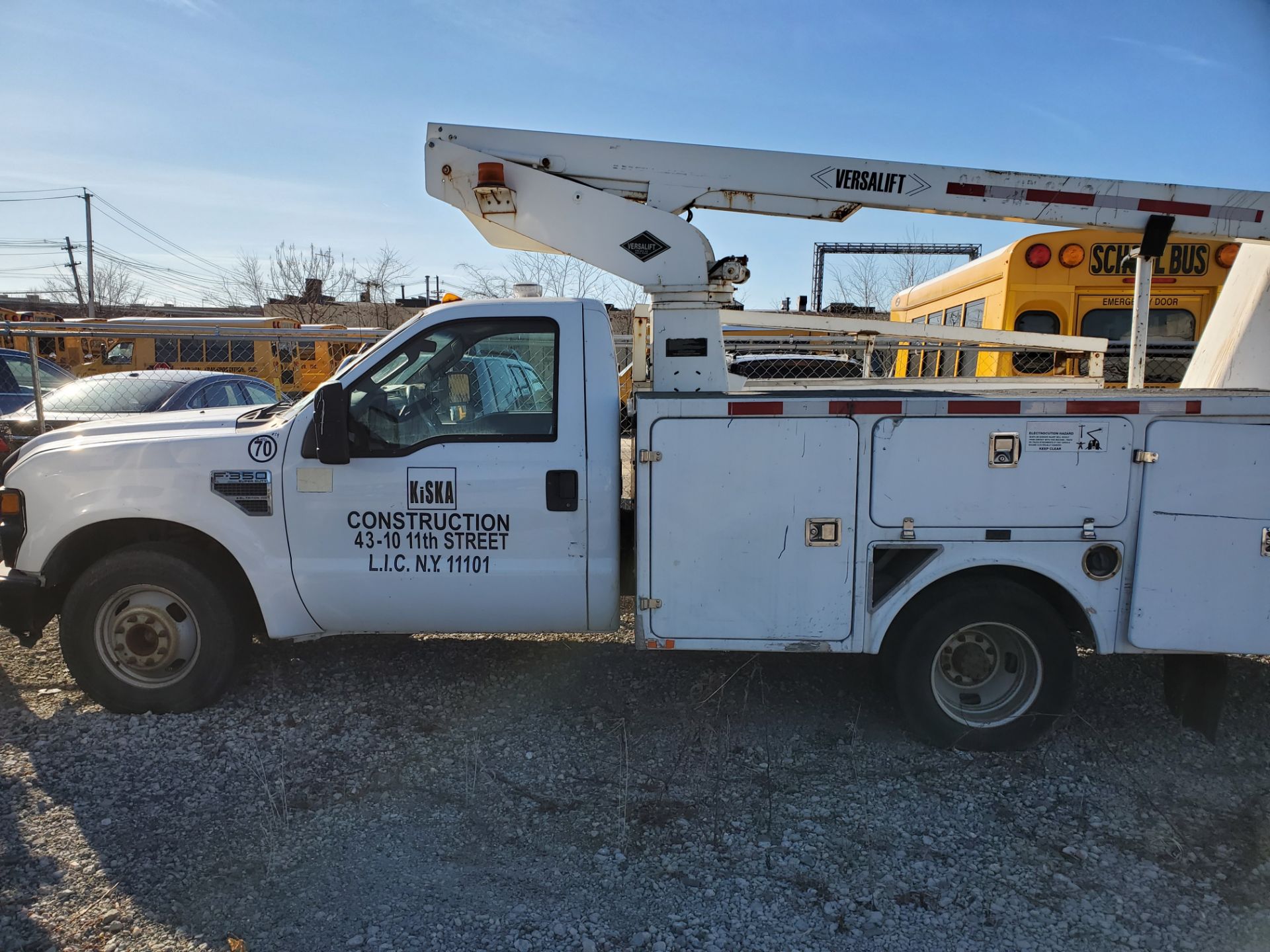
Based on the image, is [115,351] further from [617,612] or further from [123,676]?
[617,612]

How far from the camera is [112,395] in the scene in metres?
7.82

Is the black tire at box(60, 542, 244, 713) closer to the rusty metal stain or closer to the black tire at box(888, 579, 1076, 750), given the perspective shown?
the rusty metal stain

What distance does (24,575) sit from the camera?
3945 millimetres

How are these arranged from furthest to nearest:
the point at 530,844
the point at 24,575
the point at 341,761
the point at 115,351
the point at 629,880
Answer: the point at 115,351 → the point at 24,575 → the point at 341,761 → the point at 530,844 → the point at 629,880

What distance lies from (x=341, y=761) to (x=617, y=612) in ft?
4.67

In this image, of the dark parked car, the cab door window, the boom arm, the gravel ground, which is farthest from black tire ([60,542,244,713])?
the dark parked car

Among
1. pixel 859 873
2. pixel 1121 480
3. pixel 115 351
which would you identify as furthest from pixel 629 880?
pixel 115 351

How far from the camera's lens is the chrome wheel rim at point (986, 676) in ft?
12.0

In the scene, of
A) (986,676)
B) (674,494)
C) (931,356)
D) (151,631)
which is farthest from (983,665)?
(931,356)

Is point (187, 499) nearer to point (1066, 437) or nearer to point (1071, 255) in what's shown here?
point (1066, 437)

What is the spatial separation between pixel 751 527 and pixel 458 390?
4.93 feet

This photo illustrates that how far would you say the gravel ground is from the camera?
270cm

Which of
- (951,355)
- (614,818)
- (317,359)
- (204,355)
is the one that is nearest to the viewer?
(614,818)

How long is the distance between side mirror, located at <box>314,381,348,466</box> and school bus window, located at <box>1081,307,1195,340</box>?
6819mm
